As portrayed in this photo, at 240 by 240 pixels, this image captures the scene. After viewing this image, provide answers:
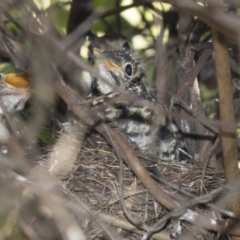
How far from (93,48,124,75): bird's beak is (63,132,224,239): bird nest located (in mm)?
313

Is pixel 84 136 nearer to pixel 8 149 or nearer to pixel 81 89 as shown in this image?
pixel 8 149

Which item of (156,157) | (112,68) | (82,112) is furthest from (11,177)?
(112,68)

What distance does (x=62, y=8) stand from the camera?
286 cm

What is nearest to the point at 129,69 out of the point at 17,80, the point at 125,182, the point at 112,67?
the point at 112,67

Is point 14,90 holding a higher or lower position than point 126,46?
higher

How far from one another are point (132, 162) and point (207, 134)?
0.68m

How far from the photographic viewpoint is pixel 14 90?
8.41ft

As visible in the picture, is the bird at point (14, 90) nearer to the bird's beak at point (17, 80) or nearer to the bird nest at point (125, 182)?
the bird's beak at point (17, 80)

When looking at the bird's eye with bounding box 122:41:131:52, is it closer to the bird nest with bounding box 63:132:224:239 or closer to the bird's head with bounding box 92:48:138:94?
the bird's head with bounding box 92:48:138:94

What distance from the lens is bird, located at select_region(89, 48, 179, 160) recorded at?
252 centimetres

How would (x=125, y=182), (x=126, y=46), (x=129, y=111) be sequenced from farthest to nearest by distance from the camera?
(x=126, y=46), (x=129, y=111), (x=125, y=182)

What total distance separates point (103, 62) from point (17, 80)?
1.18 ft

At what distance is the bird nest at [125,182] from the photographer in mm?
2174

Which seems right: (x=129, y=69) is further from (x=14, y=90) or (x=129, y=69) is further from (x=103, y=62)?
(x=14, y=90)
